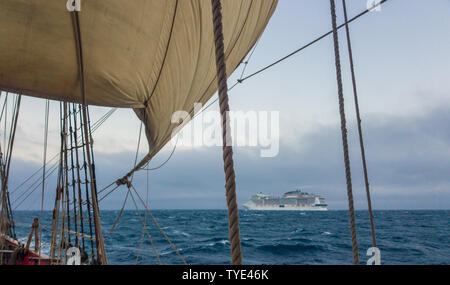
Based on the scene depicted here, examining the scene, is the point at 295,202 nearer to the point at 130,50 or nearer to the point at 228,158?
the point at 130,50

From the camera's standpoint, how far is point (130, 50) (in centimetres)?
390

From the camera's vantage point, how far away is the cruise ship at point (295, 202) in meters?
69.2

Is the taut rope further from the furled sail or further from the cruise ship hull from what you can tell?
the cruise ship hull

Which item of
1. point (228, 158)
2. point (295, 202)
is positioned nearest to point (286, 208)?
point (295, 202)

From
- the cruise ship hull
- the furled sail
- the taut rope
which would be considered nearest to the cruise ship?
the cruise ship hull

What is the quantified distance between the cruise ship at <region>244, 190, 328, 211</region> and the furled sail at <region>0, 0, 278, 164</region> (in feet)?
224

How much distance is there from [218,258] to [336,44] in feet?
40.2

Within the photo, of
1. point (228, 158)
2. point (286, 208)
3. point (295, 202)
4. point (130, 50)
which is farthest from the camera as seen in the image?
point (286, 208)

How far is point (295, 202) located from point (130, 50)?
6966cm

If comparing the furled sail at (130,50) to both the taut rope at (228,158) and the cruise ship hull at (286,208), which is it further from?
the cruise ship hull at (286,208)

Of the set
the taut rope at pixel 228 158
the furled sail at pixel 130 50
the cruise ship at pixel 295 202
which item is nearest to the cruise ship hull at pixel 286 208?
the cruise ship at pixel 295 202

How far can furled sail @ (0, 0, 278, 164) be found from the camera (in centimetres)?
333

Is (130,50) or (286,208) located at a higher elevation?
(130,50)
